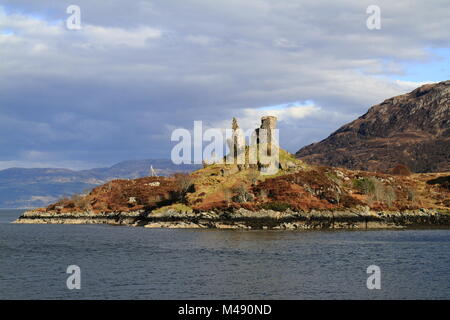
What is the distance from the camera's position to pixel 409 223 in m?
123

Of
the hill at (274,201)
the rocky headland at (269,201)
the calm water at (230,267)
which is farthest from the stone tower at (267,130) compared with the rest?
the calm water at (230,267)

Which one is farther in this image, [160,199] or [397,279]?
[160,199]

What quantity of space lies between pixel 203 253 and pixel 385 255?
2388 cm

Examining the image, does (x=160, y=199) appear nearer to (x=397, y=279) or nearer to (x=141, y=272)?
(x=141, y=272)

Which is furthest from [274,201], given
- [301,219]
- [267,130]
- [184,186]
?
[267,130]

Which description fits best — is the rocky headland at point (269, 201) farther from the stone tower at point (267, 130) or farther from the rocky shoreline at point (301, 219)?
the stone tower at point (267, 130)

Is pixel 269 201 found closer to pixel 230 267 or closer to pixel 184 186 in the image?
pixel 184 186

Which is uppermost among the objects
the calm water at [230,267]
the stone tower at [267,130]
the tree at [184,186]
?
the stone tower at [267,130]

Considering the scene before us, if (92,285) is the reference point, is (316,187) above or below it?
above

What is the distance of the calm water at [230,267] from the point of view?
1822 inches

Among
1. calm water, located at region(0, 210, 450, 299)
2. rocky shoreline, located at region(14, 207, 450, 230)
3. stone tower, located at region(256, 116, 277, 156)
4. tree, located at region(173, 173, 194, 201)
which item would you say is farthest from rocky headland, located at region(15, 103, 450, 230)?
calm water, located at region(0, 210, 450, 299)
